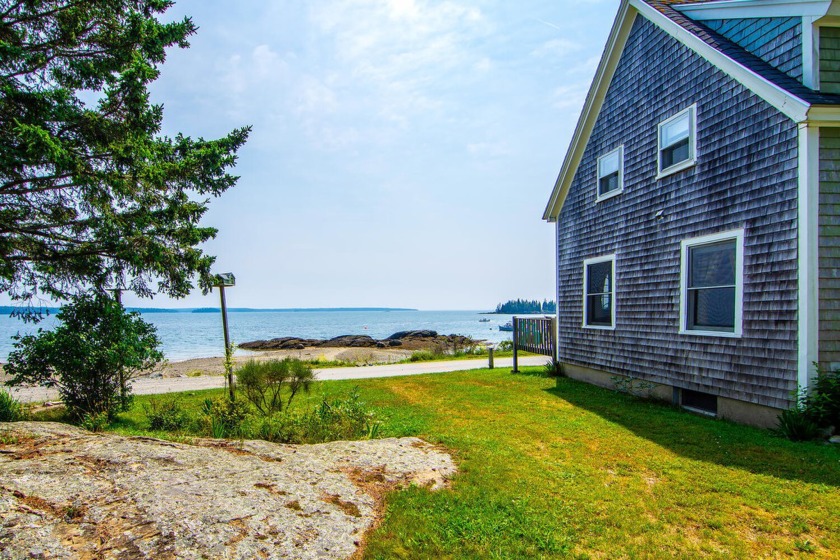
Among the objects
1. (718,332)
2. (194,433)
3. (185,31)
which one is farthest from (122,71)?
(718,332)

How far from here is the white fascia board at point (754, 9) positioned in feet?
21.2

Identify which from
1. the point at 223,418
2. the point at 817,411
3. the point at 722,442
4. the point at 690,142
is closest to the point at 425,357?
the point at 223,418

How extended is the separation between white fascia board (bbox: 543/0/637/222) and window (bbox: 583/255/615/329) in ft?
7.62

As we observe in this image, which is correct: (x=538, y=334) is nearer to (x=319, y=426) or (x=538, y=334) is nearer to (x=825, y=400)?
(x=825, y=400)

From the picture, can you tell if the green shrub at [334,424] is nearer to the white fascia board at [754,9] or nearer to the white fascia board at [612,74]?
the white fascia board at [612,74]

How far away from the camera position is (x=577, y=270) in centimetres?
1211

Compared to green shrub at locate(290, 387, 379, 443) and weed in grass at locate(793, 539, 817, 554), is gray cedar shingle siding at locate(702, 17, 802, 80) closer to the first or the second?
weed in grass at locate(793, 539, 817, 554)

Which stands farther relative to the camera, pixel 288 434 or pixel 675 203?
pixel 675 203

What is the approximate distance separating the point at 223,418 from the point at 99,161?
4120 millimetres

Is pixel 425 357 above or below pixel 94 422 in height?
below

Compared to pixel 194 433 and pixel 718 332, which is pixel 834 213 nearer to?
pixel 718 332

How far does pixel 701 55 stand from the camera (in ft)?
26.6

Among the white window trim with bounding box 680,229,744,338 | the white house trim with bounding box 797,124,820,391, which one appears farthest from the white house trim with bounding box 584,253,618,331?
the white house trim with bounding box 797,124,820,391

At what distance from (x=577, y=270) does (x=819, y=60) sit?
6.39m
